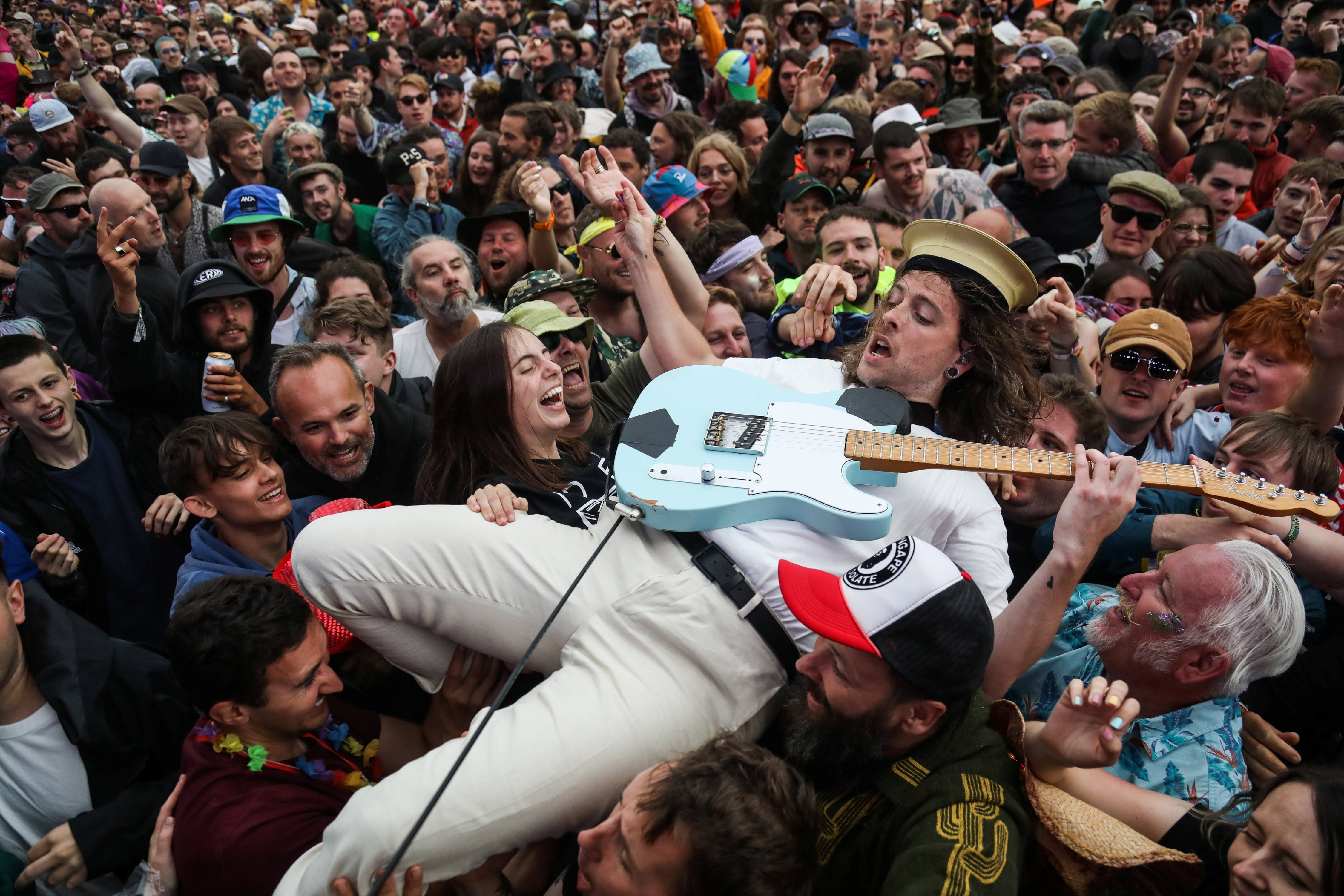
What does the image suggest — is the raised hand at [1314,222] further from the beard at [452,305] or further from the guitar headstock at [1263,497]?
the beard at [452,305]

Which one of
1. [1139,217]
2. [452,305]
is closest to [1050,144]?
[1139,217]

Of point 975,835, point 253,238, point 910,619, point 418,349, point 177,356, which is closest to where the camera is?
point 975,835

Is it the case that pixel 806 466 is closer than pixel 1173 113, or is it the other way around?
pixel 806 466

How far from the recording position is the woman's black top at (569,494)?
8.39 feet

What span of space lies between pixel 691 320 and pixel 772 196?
9.49 feet

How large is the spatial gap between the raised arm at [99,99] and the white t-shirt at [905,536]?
8.63 metres

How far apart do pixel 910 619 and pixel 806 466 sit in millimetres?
516

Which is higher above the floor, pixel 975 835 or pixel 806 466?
pixel 806 466

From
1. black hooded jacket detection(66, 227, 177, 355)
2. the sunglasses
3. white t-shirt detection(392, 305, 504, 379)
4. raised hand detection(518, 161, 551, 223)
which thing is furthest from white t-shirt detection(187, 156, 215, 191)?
the sunglasses

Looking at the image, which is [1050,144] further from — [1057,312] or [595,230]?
[595,230]

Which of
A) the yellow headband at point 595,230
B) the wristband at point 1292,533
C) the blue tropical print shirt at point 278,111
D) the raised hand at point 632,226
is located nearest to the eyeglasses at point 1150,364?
the wristband at point 1292,533

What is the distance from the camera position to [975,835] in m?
1.82

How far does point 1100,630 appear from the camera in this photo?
242cm

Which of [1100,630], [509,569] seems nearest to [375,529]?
[509,569]
